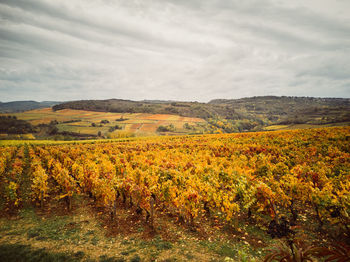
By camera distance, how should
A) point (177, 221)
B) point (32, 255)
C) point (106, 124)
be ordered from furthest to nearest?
point (106, 124) → point (177, 221) → point (32, 255)

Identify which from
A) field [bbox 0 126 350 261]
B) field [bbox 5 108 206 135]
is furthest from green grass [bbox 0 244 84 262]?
field [bbox 5 108 206 135]

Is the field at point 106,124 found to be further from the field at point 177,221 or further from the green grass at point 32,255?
the green grass at point 32,255

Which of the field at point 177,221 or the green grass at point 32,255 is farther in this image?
the field at point 177,221

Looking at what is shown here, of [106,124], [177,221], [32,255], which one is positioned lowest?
[177,221]

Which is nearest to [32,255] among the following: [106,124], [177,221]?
[177,221]

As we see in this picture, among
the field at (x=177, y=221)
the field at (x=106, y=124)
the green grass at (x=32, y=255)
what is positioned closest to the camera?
the green grass at (x=32, y=255)

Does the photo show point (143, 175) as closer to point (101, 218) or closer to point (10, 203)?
point (101, 218)

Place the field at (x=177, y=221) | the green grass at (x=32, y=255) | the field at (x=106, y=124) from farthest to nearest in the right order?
the field at (x=106, y=124), the field at (x=177, y=221), the green grass at (x=32, y=255)

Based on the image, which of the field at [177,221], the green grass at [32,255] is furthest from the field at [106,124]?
the green grass at [32,255]

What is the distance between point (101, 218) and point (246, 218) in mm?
9784

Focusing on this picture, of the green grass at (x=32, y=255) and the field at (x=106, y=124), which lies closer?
the green grass at (x=32, y=255)

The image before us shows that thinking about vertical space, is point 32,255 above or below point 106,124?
below

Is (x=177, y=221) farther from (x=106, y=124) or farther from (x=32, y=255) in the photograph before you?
(x=106, y=124)

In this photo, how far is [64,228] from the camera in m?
10.2
